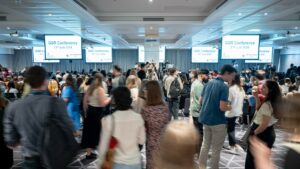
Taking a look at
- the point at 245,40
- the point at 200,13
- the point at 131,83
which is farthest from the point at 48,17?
the point at 245,40

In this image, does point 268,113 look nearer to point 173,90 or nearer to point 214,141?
point 214,141

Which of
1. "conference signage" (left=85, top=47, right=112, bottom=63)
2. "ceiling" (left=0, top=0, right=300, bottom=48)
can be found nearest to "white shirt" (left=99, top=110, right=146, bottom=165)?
"ceiling" (left=0, top=0, right=300, bottom=48)

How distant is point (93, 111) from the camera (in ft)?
14.4

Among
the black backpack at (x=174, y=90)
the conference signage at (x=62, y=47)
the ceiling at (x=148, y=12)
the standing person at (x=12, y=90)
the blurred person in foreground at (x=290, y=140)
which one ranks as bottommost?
the standing person at (x=12, y=90)

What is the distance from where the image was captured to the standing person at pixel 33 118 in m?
1.93

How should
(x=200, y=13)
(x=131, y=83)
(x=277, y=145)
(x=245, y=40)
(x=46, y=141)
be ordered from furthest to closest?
(x=245, y=40), (x=200, y=13), (x=277, y=145), (x=131, y=83), (x=46, y=141)

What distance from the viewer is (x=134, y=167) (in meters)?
2.15

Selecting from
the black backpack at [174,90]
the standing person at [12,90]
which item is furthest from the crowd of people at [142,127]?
the standing person at [12,90]

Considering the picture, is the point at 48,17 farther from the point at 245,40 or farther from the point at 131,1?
the point at 245,40

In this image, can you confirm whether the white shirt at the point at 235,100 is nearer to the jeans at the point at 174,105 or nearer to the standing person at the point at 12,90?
the jeans at the point at 174,105

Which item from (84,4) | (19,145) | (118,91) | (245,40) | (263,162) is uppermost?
(84,4)

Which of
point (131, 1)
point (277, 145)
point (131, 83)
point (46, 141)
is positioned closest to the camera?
point (46, 141)

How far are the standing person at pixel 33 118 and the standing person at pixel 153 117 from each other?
88 centimetres

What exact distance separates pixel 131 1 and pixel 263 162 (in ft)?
19.5
